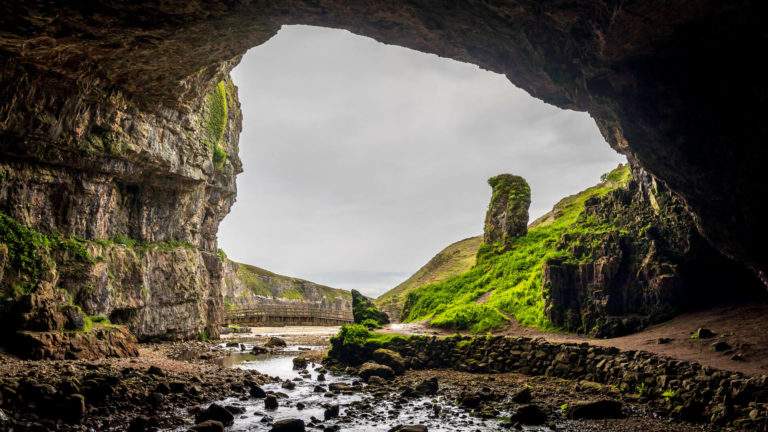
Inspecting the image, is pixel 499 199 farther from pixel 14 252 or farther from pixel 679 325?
pixel 14 252

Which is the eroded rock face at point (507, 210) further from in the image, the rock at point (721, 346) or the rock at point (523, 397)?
the rock at point (523, 397)

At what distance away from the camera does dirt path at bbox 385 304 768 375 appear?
12.2 metres

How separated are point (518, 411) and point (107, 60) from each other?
24009mm

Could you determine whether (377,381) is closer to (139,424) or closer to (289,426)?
(289,426)

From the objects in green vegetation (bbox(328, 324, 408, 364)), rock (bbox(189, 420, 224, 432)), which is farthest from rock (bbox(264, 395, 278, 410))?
green vegetation (bbox(328, 324, 408, 364))

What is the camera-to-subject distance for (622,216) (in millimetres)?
22688

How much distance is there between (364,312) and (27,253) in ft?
67.3

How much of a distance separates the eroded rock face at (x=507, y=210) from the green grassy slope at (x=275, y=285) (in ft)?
210

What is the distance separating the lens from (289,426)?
10133mm

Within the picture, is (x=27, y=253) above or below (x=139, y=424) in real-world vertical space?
above

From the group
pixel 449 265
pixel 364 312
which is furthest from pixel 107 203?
pixel 449 265

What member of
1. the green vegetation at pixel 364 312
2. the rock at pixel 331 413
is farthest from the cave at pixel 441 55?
the green vegetation at pixel 364 312

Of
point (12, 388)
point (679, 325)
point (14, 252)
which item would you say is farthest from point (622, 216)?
point (14, 252)

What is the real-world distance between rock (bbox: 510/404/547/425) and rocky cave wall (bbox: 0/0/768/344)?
8.61 meters
